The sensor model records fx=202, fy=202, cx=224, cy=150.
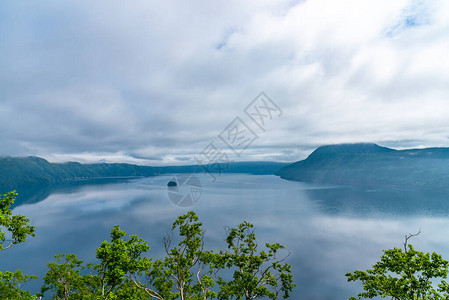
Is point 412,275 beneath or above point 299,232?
above

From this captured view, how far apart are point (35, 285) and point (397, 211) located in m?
164

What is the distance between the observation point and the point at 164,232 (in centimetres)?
8238

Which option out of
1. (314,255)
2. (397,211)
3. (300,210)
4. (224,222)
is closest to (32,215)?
(224,222)

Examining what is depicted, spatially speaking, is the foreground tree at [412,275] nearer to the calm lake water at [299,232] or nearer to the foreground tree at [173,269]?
the foreground tree at [173,269]

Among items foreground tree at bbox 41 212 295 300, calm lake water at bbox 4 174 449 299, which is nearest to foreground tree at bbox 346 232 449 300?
foreground tree at bbox 41 212 295 300

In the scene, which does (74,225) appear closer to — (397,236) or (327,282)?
(327,282)

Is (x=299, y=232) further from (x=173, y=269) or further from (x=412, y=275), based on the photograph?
(x=173, y=269)

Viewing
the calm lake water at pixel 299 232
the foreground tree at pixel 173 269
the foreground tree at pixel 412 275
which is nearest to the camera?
the foreground tree at pixel 412 275

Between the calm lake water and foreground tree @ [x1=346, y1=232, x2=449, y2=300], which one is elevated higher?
foreground tree @ [x1=346, y1=232, x2=449, y2=300]

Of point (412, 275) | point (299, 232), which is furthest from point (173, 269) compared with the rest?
point (299, 232)

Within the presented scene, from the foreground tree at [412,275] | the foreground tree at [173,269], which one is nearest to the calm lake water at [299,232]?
the foreground tree at [173,269]

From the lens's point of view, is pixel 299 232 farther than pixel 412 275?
Yes

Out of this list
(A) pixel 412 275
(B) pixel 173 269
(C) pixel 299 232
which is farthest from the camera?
(C) pixel 299 232

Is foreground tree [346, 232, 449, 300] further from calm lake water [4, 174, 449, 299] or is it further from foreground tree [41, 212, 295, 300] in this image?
calm lake water [4, 174, 449, 299]
